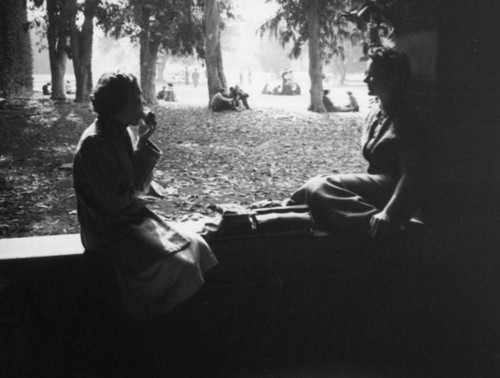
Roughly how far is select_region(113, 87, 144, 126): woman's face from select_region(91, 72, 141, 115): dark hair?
20 mm

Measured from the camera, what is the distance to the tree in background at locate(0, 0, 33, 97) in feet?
74.9

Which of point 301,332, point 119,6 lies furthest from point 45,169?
point 119,6

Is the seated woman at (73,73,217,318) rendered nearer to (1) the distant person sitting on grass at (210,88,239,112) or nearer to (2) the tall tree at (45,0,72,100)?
(1) the distant person sitting on grass at (210,88,239,112)

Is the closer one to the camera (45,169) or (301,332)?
(301,332)

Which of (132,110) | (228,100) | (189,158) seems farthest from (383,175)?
(228,100)

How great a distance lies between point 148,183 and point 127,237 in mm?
576

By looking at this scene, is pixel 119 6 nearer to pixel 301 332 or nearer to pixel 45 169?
pixel 45 169

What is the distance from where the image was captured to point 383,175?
3.46 m

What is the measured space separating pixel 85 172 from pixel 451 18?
2.74 m

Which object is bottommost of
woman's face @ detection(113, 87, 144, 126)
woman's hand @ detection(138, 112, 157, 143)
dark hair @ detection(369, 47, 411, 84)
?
woman's hand @ detection(138, 112, 157, 143)

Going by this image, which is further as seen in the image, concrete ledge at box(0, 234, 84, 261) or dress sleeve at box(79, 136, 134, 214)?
concrete ledge at box(0, 234, 84, 261)

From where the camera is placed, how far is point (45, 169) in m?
9.18

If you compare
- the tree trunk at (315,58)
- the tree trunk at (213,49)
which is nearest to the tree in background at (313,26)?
the tree trunk at (315,58)

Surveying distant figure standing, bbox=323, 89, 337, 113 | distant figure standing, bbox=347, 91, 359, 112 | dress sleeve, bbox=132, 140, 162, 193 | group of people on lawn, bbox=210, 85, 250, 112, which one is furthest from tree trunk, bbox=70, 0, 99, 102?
dress sleeve, bbox=132, 140, 162, 193
